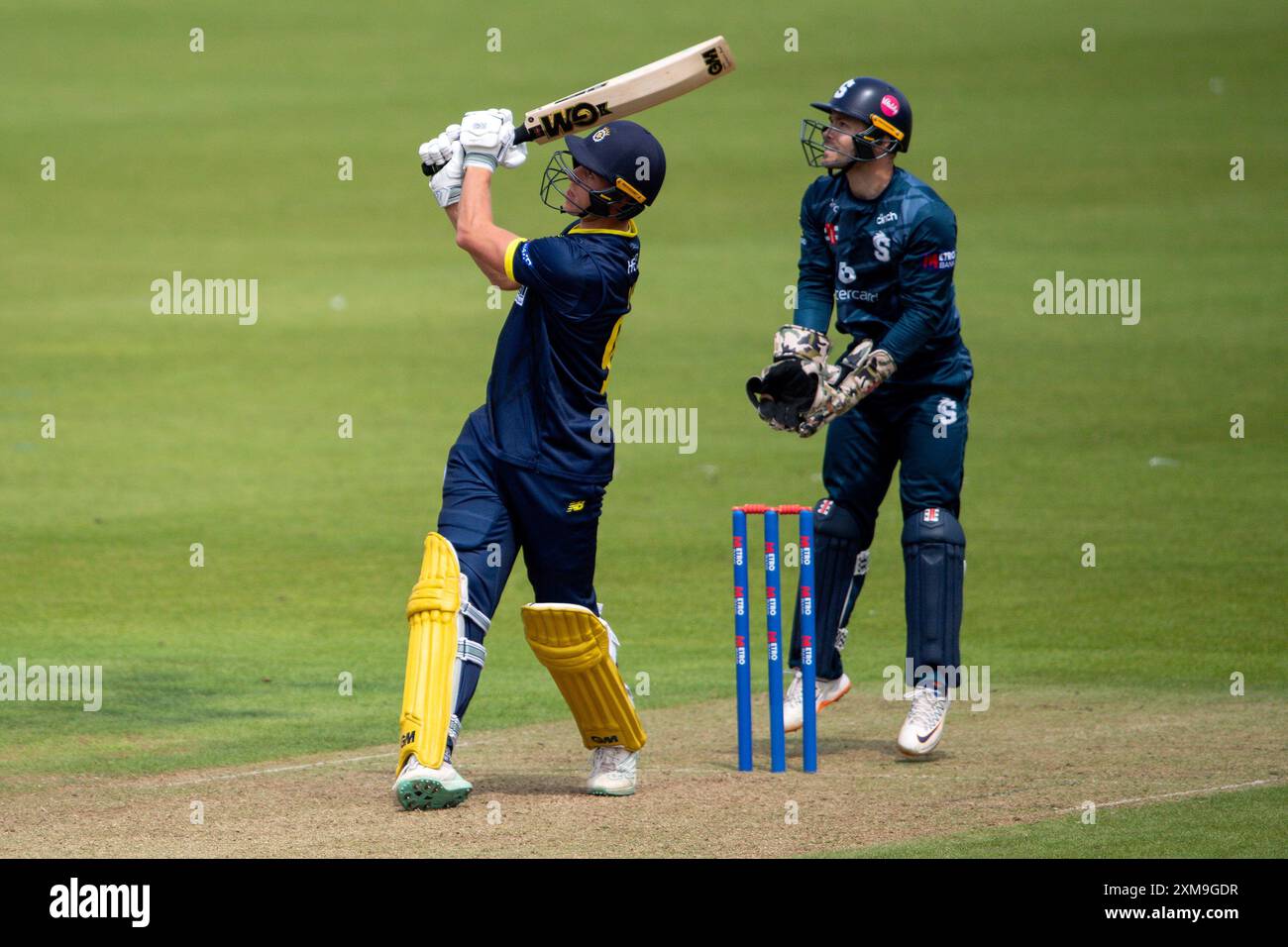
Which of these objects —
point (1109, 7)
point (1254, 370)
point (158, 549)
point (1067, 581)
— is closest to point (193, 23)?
point (1109, 7)

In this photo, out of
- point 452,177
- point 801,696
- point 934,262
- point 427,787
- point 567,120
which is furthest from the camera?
point 801,696

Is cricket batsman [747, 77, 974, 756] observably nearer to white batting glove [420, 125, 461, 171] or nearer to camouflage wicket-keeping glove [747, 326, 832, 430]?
camouflage wicket-keeping glove [747, 326, 832, 430]

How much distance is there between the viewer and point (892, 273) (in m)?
8.12

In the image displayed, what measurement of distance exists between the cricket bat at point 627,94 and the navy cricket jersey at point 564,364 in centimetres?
53

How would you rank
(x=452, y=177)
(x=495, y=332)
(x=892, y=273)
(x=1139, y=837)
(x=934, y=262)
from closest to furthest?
1. (x=1139, y=837)
2. (x=452, y=177)
3. (x=934, y=262)
4. (x=892, y=273)
5. (x=495, y=332)

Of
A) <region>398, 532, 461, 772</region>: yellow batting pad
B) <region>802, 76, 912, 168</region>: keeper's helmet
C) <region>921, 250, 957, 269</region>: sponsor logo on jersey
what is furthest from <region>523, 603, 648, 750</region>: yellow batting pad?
<region>802, 76, 912, 168</region>: keeper's helmet

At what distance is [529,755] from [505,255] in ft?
7.16

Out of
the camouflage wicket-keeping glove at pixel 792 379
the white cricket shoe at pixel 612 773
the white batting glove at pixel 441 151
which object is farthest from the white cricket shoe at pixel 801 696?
the white batting glove at pixel 441 151

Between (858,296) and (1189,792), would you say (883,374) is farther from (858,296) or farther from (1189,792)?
(1189,792)

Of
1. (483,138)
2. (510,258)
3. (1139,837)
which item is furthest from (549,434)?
(1139,837)

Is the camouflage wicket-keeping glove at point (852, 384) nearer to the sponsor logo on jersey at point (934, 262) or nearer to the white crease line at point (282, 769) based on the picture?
the sponsor logo on jersey at point (934, 262)

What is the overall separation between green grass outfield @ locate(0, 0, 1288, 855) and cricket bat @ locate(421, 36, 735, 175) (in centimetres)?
256

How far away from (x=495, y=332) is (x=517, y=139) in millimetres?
12676

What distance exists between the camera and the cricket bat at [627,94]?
7691 mm
